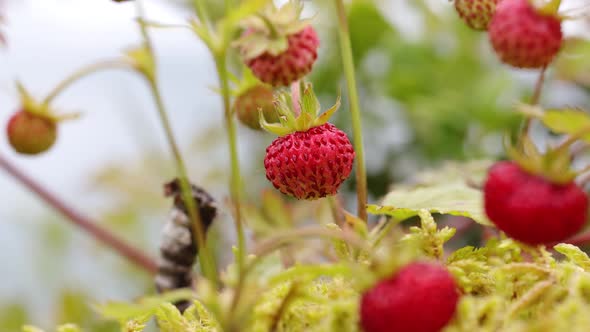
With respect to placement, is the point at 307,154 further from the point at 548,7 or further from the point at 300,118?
the point at 548,7

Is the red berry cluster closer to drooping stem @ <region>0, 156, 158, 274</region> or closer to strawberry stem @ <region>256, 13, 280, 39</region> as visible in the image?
strawberry stem @ <region>256, 13, 280, 39</region>

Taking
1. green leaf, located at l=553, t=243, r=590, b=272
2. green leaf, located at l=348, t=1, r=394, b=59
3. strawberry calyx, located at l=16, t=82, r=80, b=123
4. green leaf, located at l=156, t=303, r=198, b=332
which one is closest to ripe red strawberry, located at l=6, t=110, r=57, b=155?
strawberry calyx, located at l=16, t=82, r=80, b=123

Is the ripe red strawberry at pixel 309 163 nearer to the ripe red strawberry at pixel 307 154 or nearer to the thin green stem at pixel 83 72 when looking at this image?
the ripe red strawberry at pixel 307 154

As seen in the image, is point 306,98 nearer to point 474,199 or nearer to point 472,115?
point 474,199

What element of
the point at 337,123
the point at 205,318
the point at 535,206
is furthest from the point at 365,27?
the point at 535,206

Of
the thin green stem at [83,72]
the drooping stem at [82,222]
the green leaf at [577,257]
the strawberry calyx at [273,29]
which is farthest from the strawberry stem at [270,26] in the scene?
the drooping stem at [82,222]

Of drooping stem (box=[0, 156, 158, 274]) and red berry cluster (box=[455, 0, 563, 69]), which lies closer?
red berry cluster (box=[455, 0, 563, 69])
